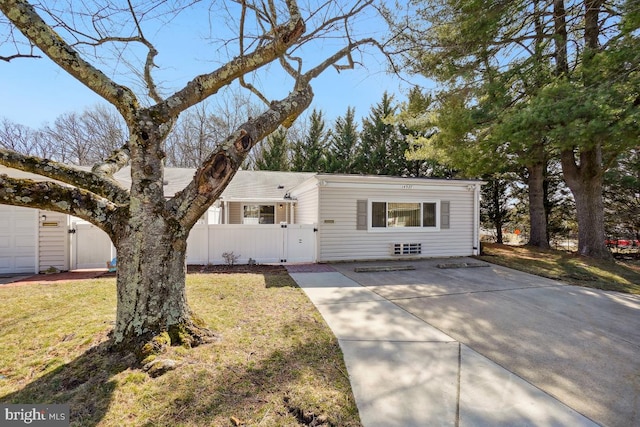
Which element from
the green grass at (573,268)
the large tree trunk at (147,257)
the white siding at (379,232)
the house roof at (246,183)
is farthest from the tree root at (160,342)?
the house roof at (246,183)

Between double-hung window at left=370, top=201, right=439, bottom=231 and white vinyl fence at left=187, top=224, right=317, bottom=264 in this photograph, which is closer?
white vinyl fence at left=187, top=224, right=317, bottom=264

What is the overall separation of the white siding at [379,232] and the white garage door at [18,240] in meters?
7.57

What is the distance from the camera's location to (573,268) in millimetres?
7676

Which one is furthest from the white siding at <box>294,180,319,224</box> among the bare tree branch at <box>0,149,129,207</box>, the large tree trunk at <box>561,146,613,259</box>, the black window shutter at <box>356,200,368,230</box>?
the large tree trunk at <box>561,146,613,259</box>

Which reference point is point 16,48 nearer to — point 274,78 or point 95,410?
point 274,78

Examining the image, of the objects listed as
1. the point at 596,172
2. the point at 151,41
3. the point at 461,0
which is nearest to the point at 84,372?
the point at 151,41

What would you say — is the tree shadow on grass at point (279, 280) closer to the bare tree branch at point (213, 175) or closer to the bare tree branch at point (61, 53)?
the bare tree branch at point (213, 175)

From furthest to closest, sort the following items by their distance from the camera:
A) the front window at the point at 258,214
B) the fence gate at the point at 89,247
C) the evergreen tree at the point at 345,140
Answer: the evergreen tree at the point at 345,140
the front window at the point at 258,214
the fence gate at the point at 89,247

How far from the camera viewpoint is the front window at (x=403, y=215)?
30.2 feet

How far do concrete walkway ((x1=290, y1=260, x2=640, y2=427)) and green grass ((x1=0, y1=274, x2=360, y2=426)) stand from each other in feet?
0.93

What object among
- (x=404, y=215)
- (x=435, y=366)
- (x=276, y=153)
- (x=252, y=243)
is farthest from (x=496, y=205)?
(x=435, y=366)

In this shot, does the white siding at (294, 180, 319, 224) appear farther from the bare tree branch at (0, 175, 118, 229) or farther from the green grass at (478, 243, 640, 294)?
the bare tree branch at (0, 175, 118, 229)

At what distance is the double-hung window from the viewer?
9.21 m

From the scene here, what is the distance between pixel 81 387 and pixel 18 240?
296 inches
